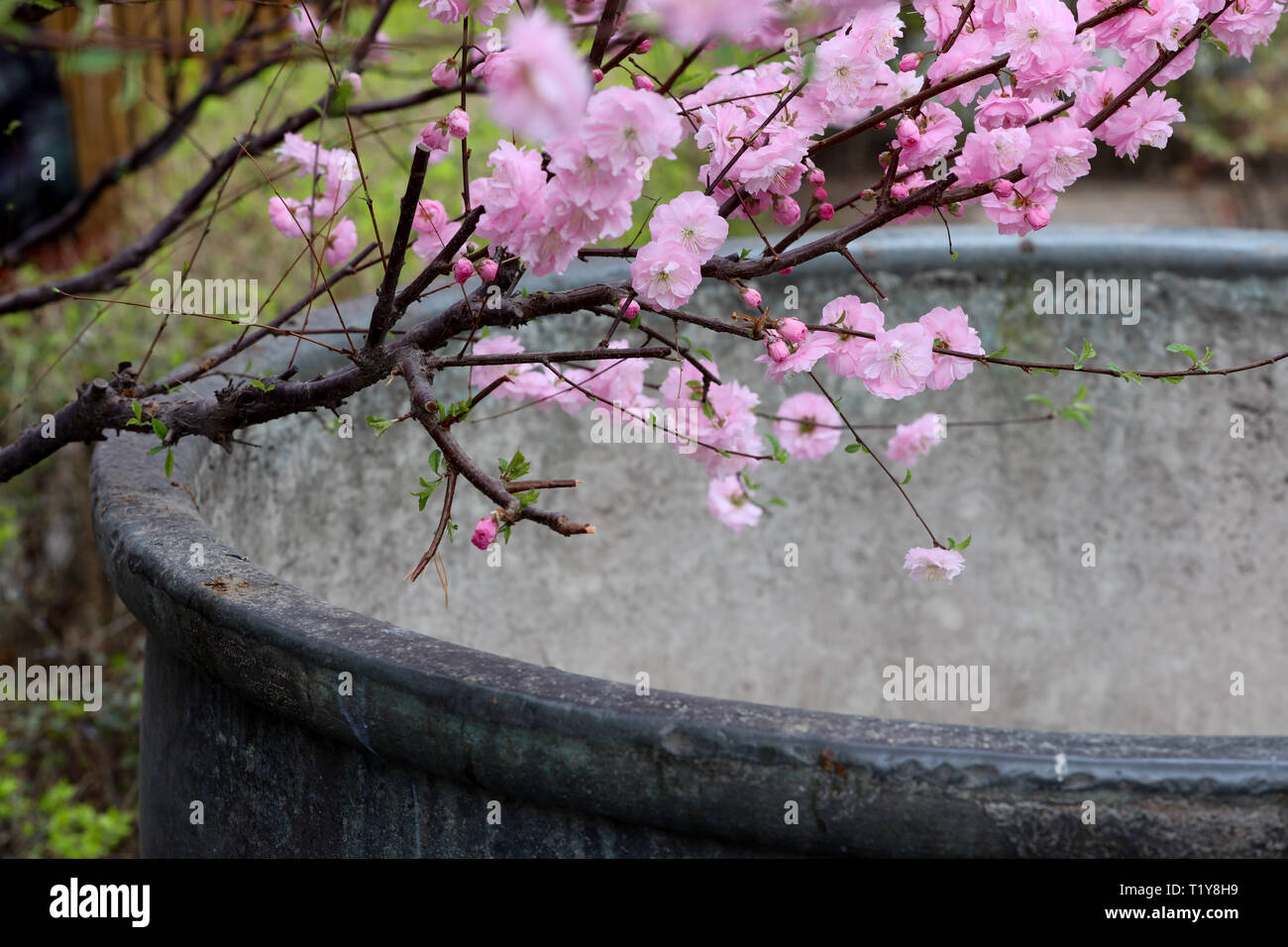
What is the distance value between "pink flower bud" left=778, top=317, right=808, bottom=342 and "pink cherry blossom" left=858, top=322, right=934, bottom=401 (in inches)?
2.6

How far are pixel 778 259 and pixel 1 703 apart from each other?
2.03 m

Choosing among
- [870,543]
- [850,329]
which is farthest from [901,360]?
[870,543]

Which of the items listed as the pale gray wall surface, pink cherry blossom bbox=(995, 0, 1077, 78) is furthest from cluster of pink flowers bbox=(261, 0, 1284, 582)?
the pale gray wall surface

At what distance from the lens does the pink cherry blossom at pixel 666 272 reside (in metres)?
1.07

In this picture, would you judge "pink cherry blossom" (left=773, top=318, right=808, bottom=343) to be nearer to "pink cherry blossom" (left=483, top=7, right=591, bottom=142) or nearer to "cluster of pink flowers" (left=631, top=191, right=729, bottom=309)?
"cluster of pink flowers" (left=631, top=191, right=729, bottom=309)

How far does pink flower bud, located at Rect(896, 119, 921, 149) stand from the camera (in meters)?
1.17

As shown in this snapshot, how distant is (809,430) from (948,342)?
41cm

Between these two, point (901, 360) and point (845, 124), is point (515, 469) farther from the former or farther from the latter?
point (845, 124)

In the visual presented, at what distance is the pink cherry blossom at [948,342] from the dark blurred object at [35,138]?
356 centimetres

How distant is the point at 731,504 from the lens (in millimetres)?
1649

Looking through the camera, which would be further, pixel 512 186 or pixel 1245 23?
pixel 1245 23

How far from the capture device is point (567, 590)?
205 cm

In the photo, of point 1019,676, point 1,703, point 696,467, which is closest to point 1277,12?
point 696,467
